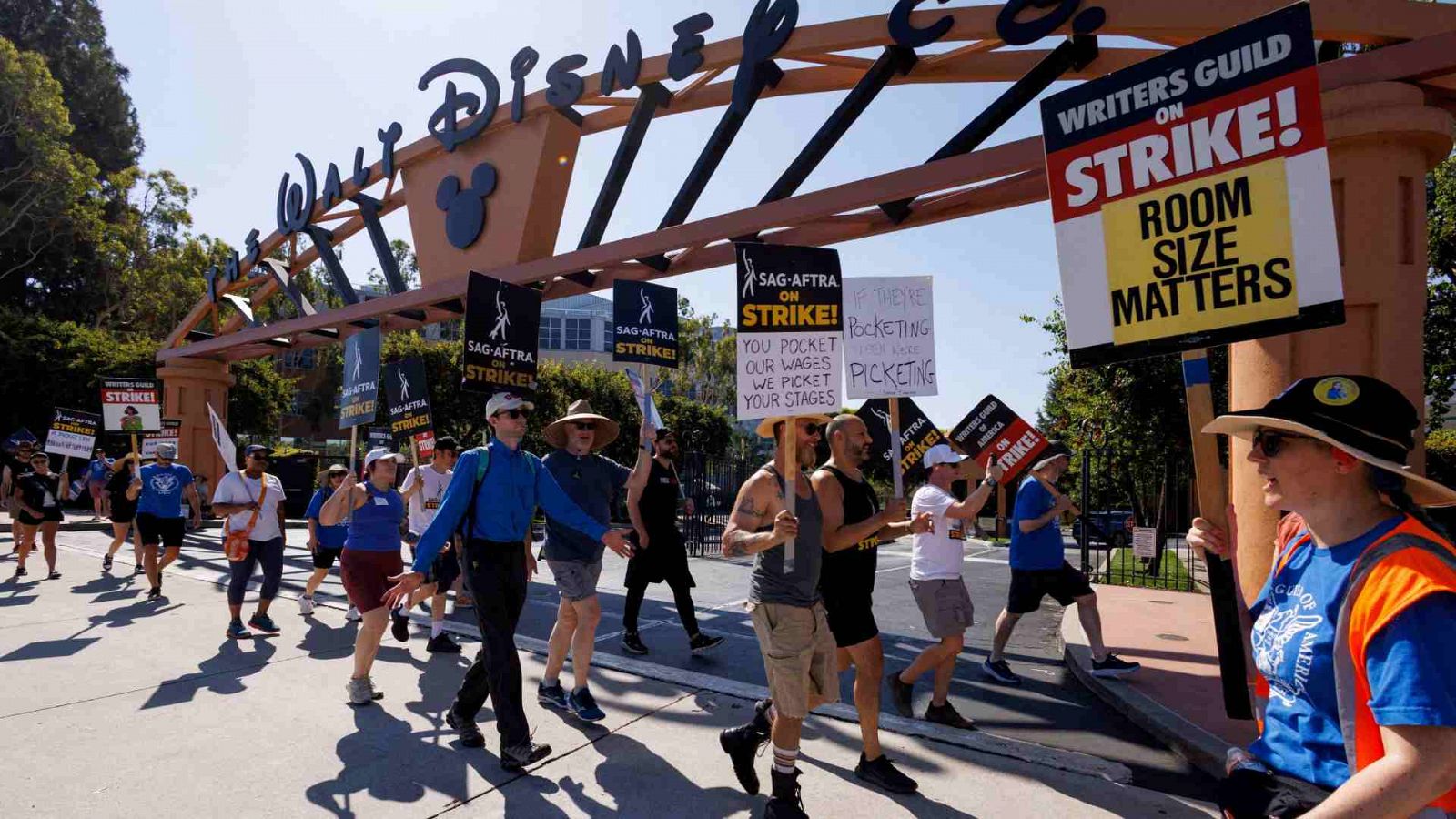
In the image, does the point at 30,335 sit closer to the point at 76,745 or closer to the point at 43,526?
the point at 43,526

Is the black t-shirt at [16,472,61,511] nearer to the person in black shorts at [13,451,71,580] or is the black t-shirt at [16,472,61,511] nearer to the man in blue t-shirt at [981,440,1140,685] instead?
the person in black shorts at [13,451,71,580]

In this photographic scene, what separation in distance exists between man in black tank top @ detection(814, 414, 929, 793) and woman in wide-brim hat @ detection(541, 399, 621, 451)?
2040 mm

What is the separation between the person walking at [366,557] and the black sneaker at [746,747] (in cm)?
271

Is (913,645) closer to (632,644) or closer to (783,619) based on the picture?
(632,644)

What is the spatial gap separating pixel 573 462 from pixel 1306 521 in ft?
16.0

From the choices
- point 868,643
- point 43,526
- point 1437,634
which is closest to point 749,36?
point 868,643

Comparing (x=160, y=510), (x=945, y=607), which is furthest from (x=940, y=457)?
(x=160, y=510)

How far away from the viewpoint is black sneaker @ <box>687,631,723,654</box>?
7.07 metres

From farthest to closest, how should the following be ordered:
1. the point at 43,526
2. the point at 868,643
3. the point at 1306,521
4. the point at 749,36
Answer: the point at 43,526 < the point at 749,36 < the point at 868,643 < the point at 1306,521

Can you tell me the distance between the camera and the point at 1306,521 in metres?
1.80

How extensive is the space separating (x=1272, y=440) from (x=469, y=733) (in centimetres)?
435

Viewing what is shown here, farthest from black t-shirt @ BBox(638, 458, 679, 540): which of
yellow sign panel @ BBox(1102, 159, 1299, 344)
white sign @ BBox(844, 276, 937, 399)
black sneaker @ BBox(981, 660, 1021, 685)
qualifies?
yellow sign panel @ BBox(1102, 159, 1299, 344)

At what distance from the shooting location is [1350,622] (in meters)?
1.56

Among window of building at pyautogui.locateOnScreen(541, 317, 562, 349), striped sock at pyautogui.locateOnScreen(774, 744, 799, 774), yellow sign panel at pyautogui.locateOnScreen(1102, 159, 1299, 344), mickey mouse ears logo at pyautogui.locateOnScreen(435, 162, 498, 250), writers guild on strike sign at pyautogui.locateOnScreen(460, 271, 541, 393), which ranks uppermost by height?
window of building at pyautogui.locateOnScreen(541, 317, 562, 349)
